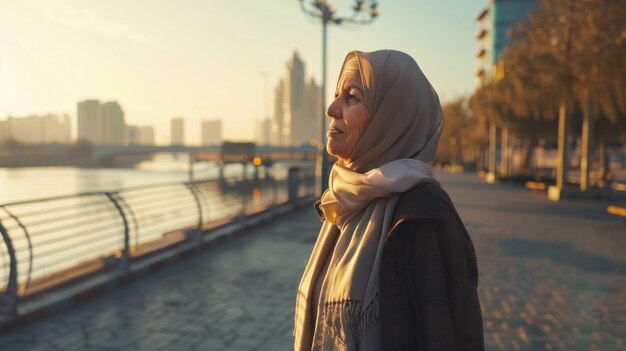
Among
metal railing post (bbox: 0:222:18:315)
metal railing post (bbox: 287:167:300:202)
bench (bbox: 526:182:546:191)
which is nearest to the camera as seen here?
metal railing post (bbox: 0:222:18:315)

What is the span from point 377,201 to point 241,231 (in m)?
10.2

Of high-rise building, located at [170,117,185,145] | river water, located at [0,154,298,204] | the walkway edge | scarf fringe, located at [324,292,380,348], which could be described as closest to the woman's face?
scarf fringe, located at [324,292,380,348]

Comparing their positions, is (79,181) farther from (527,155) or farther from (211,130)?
(211,130)

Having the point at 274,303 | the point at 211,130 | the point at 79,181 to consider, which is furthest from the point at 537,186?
the point at 211,130

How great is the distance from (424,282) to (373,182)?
331 millimetres

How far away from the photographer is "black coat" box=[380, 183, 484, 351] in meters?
1.52

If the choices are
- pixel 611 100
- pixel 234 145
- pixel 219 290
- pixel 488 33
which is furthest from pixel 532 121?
pixel 488 33

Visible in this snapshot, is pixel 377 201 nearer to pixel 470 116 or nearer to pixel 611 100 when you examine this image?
pixel 611 100

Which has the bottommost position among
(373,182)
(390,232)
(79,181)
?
(79,181)

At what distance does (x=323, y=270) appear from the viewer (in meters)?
2.00

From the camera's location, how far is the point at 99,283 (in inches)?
257

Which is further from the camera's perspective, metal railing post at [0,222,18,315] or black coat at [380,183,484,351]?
metal railing post at [0,222,18,315]

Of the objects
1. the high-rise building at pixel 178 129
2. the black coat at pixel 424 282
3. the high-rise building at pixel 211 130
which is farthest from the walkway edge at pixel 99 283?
the high-rise building at pixel 211 130

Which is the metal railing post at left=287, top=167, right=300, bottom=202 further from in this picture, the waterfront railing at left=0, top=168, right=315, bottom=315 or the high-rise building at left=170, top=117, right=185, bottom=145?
the high-rise building at left=170, top=117, right=185, bottom=145
